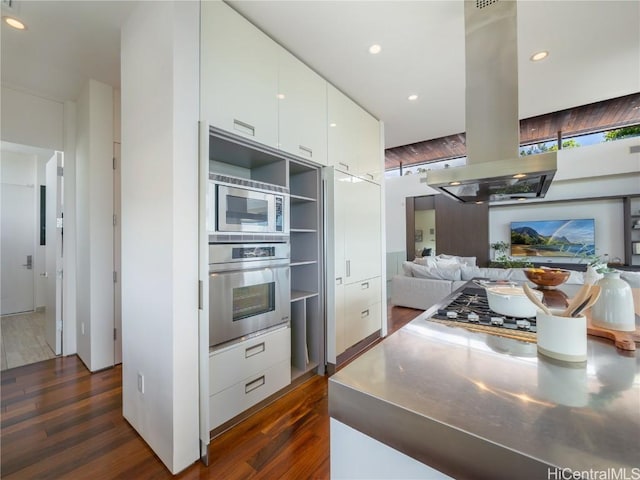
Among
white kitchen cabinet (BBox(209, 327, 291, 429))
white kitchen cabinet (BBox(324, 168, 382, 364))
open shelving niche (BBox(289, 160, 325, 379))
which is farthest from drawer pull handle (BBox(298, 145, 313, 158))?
white kitchen cabinet (BBox(209, 327, 291, 429))

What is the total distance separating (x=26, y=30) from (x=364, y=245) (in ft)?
10.7

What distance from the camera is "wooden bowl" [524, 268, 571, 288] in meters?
1.92

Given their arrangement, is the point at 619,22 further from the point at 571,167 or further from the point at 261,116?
the point at 571,167

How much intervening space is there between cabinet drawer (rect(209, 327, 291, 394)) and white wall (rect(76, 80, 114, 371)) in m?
1.79

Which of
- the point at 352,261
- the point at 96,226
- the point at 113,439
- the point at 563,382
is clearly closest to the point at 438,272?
the point at 352,261

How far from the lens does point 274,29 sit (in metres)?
2.03

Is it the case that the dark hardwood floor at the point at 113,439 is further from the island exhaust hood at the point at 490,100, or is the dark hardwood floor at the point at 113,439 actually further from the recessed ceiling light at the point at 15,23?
the recessed ceiling light at the point at 15,23

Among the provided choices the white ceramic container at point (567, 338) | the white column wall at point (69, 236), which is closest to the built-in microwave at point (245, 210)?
the white ceramic container at point (567, 338)

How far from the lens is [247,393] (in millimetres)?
1924

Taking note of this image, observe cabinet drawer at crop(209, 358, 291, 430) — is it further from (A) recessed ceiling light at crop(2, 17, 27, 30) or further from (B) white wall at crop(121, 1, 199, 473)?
(A) recessed ceiling light at crop(2, 17, 27, 30)

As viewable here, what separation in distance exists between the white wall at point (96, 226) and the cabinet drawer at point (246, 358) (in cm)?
179

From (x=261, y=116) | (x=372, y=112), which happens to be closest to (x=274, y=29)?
(x=261, y=116)

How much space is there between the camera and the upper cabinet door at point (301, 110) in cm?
217

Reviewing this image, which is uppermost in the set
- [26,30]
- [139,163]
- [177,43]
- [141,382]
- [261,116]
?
[26,30]
